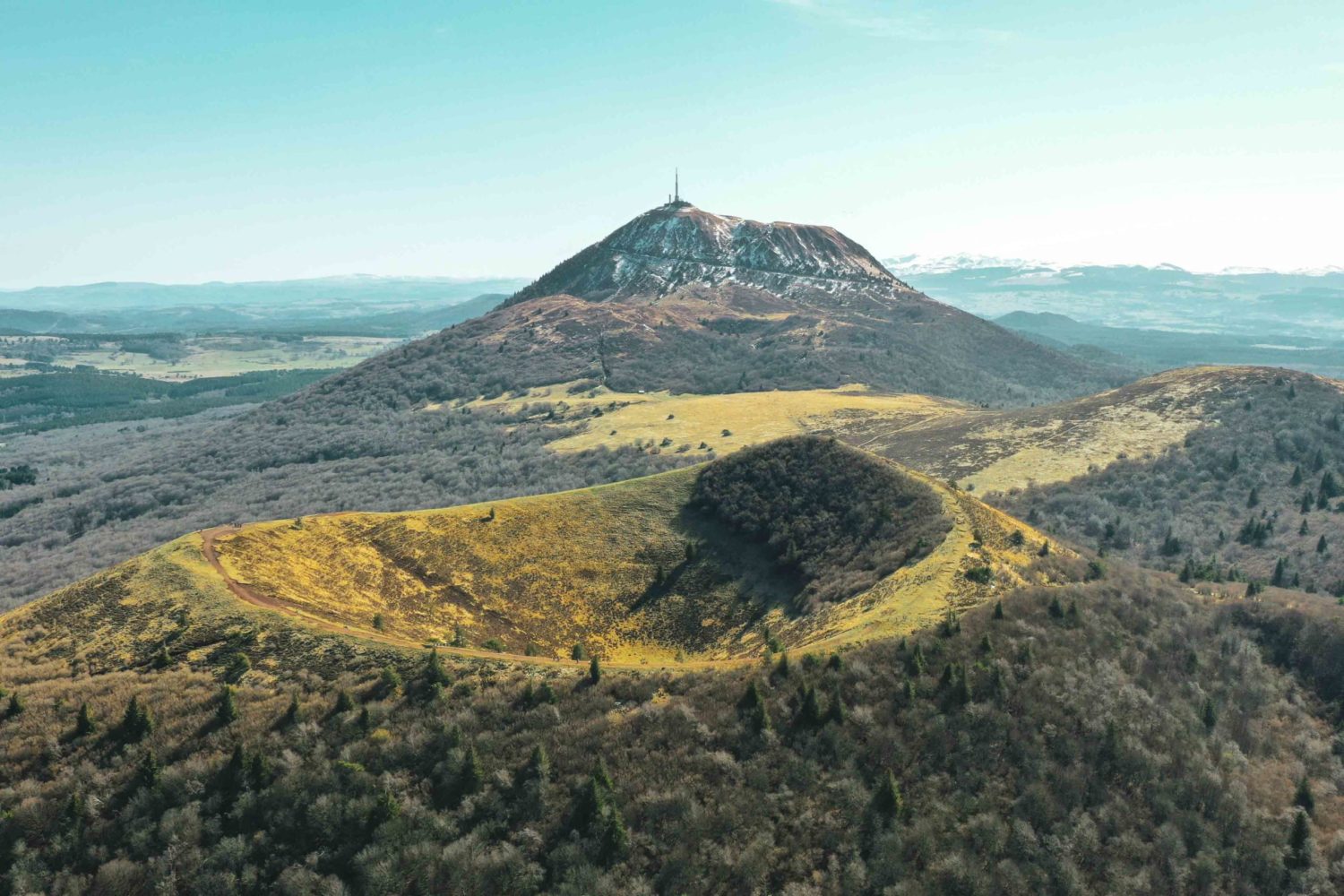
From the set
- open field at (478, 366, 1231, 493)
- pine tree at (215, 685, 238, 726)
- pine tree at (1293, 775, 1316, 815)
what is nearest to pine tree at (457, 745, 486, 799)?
pine tree at (215, 685, 238, 726)

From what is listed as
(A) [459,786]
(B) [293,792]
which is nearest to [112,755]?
(B) [293,792]

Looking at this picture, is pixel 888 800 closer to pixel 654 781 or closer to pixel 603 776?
pixel 654 781

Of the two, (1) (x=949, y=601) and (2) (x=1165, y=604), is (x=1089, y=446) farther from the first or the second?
(1) (x=949, y=601)

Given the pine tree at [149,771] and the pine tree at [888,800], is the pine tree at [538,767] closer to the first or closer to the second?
the pine tree at [888,800]

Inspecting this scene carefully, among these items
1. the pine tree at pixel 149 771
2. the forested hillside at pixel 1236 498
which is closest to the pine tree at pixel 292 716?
the pine tree at pixel 149 771

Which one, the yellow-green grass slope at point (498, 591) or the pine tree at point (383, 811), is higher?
the yellow-green grass slope at point (498, 591)

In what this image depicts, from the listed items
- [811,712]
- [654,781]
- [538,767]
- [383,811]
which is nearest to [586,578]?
[811,712]

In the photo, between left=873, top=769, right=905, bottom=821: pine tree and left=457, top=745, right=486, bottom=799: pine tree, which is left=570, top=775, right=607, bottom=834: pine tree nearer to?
left=457, top=745, right=486, bottom=799: pine tree
